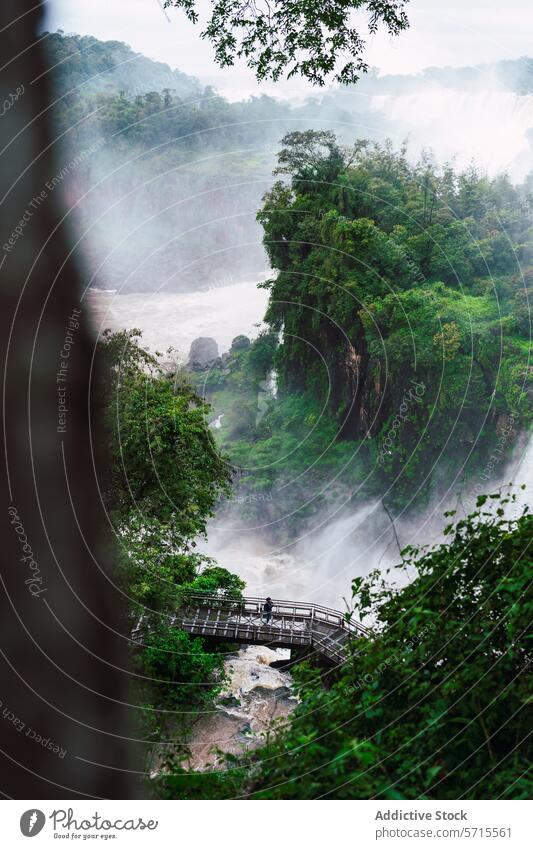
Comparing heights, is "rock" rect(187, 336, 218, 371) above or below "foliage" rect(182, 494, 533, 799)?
above

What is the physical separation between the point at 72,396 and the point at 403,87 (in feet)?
42.4

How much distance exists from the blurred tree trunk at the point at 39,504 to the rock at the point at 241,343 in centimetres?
1151

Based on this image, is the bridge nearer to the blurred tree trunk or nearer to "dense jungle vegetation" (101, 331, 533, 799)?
the blurred tree trunk

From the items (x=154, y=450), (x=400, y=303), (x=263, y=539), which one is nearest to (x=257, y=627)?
(x=154, y=450)

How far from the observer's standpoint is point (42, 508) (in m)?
6.37

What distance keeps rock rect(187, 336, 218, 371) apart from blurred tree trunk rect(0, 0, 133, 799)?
34.2 ft

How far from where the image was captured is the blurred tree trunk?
604 cm

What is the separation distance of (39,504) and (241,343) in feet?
41.4

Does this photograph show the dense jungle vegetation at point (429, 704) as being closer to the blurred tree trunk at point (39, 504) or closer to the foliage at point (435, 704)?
the foliage at point (435, 704)

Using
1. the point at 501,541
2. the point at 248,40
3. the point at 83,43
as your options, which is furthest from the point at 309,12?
the point at 501,541

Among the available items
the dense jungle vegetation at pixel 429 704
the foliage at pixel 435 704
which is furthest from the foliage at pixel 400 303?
the foliage at pixel 435 704

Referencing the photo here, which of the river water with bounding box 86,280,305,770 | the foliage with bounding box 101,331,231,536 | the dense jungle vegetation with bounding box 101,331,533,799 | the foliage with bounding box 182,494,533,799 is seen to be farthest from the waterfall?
the foliage with bounding box 182,494,533,799
